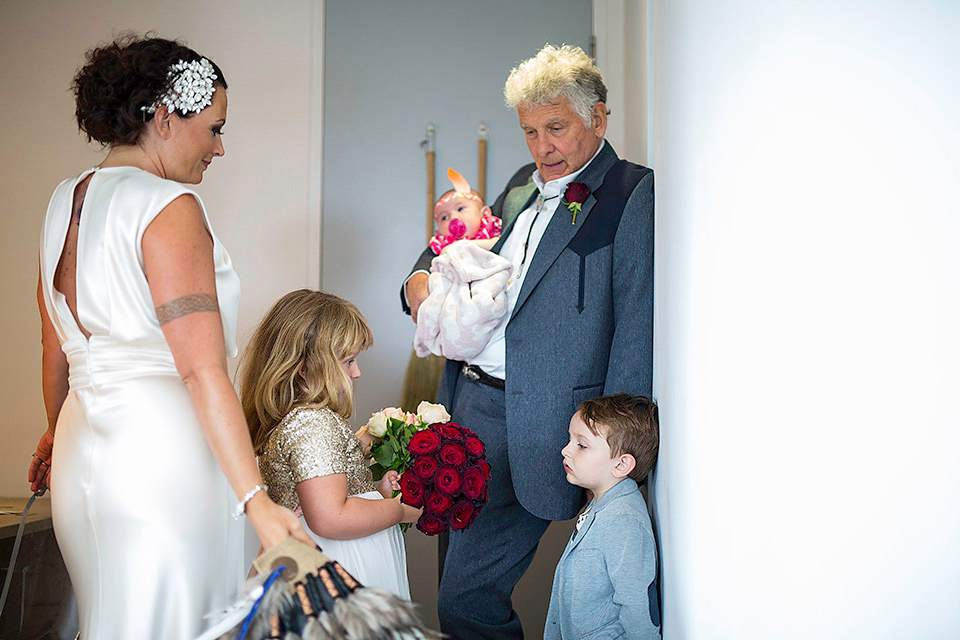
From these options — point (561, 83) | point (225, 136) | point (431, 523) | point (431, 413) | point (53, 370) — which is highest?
point (225, 136)

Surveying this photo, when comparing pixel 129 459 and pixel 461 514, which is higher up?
pixel 129 459

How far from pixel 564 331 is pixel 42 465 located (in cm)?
137

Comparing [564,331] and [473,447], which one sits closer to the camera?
[473,447]

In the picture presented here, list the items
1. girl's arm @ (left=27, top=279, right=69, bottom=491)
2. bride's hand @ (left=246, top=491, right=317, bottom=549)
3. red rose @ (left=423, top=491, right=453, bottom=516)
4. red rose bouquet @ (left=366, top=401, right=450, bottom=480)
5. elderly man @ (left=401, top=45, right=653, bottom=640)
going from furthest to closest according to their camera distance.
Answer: elderly man @ (left=401, top=45, right=653, bottom=640), red rose bouquet @ (left=366, top=401, right=450, bottom=480), red rose @ (left=423, top=491, right=453, bottom=516), girl's arm @ (left=27, top=279, right=69, bottom=491), bride's hand @ (left=246, top=491, right=317, bottom=549)

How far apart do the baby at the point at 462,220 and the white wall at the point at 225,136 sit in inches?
42.4

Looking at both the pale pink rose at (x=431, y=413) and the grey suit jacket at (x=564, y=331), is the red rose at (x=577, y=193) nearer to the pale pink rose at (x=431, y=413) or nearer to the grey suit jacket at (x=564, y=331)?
the grey suit jacket at (x=564, y=331)

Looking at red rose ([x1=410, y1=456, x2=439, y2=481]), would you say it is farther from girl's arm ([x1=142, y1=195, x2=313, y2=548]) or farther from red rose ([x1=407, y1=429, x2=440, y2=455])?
girl's arm ([x1=142, y1=195, x2=313, y2=548])

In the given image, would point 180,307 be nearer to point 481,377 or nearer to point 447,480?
point 447,480

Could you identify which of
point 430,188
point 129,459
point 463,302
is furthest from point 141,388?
point 430,188

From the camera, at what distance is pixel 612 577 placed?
204cm

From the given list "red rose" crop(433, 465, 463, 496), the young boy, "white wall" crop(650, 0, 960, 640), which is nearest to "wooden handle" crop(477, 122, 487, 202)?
the young boy

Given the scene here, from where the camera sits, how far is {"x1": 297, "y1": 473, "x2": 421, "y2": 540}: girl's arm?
6.76 ft

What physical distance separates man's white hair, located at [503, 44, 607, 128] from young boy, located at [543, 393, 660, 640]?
89 cm

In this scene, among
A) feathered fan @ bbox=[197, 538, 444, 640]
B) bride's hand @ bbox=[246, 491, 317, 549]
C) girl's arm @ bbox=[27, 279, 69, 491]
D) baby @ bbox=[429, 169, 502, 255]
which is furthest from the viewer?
baby @ bbox=[429, 169, 502, 255]
